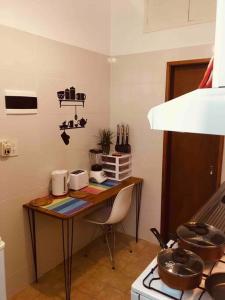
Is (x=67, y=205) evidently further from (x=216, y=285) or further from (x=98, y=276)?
(x=216, y=285)

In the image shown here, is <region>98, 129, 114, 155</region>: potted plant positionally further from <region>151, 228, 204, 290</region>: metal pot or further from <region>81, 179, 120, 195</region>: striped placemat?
<region>151, 228, 204, 290</region>: metal pot

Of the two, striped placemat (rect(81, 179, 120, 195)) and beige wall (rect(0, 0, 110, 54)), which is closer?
beige wall (rect(0, 0, 110, 54))

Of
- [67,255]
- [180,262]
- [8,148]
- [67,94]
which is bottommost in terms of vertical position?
[67,255]

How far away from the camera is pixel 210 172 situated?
8.48 ft

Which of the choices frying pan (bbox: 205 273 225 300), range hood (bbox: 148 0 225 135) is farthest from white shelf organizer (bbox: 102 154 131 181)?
range hood (bbox: 148 0 225 135)

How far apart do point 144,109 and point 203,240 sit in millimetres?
1898

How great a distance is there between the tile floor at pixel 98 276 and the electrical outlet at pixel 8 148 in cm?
123

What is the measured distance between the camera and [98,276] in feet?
7.93

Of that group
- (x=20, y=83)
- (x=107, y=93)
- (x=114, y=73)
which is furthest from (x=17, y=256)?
(x=114, y=73)

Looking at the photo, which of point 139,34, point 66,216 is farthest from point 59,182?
point 139,34

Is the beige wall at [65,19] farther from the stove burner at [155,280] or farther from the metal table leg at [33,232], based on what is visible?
the stove burner at [155,280]

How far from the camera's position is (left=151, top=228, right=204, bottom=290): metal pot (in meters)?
0.96

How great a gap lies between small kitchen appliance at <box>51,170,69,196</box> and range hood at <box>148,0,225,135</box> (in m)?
1.74

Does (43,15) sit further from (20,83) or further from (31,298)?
(31,298)
